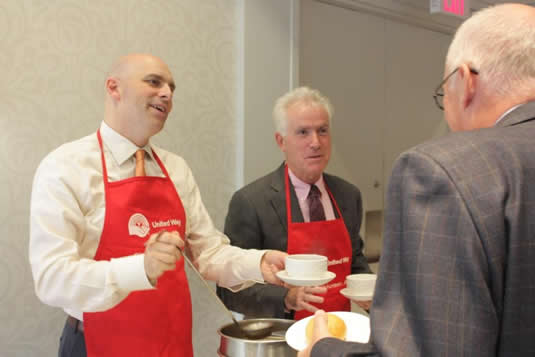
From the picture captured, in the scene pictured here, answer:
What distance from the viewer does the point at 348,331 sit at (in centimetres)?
118

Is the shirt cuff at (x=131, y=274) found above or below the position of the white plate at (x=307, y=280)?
above

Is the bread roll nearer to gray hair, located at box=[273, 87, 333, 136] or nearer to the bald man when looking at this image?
the bald man

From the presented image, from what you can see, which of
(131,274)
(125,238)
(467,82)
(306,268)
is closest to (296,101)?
(306,268)

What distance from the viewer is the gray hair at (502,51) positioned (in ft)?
2.57

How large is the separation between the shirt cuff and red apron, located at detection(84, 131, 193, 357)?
0.16m

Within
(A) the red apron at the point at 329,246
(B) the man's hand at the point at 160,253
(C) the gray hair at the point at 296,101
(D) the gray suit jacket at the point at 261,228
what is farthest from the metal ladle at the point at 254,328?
(C) the gray hair at the point at 296,101

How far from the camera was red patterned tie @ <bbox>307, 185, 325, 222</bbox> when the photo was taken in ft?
6.43

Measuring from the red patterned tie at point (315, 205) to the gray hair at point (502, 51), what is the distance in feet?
3.87

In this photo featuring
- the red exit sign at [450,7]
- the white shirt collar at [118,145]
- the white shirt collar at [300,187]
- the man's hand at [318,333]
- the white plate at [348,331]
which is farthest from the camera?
the red exit sign at [450,7]

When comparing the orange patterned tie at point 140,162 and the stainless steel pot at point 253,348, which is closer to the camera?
the stainless steel pot at point 253,348

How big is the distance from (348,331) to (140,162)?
731mm

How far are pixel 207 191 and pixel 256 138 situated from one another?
352 millimetres

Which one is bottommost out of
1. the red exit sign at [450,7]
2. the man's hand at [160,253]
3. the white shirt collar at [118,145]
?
the man's hand at [160,253]

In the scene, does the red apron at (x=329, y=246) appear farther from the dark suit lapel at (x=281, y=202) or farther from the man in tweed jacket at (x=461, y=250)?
the man in tweed jacket at (x=461, y=250)
